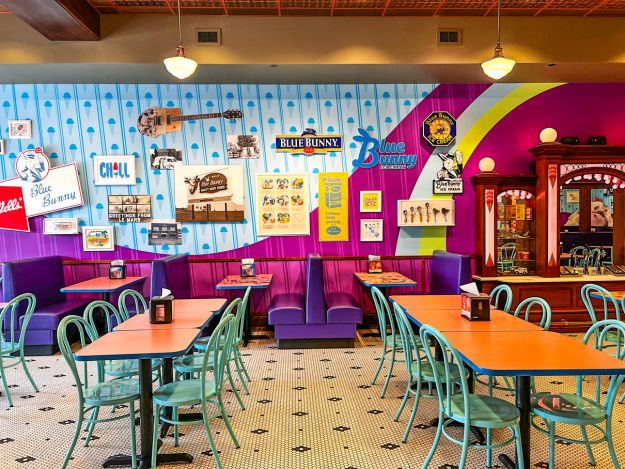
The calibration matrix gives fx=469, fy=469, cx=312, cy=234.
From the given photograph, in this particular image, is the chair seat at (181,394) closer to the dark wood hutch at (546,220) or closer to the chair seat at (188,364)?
the chair seat at (188,364)

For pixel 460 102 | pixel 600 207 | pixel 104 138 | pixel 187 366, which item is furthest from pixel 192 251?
pixel 600 207

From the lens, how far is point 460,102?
22.8ft

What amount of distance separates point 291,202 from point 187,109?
2.02 metres

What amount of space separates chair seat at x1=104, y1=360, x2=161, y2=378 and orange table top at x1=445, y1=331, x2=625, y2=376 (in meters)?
2.27

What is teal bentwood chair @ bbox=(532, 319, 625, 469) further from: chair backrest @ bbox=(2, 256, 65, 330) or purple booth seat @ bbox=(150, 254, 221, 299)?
chair backrest @ bbox=(2, 256, 65, 330)

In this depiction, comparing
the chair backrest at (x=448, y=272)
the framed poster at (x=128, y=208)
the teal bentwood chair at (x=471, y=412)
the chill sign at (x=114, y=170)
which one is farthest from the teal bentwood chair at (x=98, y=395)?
the chair backrest at (x=448, y=272)

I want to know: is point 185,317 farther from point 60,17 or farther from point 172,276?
point 60,17

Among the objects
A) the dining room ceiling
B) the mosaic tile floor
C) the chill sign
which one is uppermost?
the dining room ceiling

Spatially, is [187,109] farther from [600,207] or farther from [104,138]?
[600,207]

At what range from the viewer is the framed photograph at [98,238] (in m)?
6.84

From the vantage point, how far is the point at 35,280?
238 inches

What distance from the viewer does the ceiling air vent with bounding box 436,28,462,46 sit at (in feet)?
19.5

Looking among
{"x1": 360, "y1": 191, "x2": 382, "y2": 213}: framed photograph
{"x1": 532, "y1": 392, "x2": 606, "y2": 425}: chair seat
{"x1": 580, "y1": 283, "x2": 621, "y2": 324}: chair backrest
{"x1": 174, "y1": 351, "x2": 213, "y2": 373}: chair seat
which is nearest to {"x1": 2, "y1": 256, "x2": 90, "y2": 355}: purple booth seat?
{"x1": 174, "y1": 351, "x2": 213, "y2": 373}: chair seat

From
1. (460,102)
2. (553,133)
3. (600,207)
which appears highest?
(460,102)
